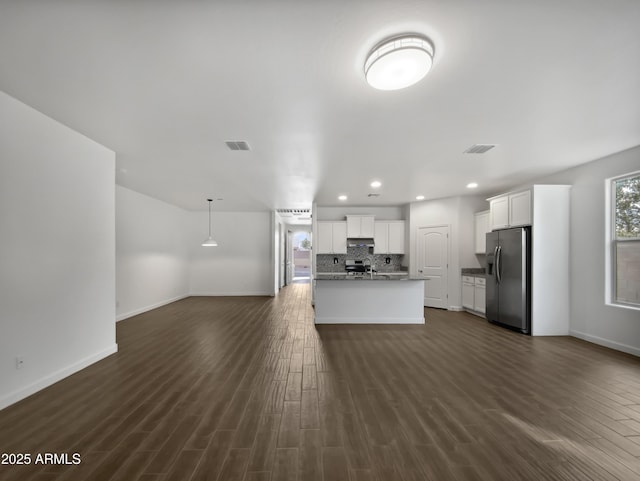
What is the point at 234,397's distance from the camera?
8.81 ft

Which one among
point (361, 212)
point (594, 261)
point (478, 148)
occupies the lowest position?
point (594, 261)

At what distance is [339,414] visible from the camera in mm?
2396

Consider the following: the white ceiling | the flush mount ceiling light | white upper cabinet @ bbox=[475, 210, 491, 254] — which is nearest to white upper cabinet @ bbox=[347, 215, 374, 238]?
white upper cabinet @ bbox=[475, 210, 491, 254]

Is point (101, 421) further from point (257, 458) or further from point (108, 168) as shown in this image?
point (108, 168)

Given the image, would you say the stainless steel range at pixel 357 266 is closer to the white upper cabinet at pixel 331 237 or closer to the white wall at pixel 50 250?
the white upper cabinet at pixel 331 237

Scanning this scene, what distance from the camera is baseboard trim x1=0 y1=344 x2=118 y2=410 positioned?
98.7 inches

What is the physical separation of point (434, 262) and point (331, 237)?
113 inches

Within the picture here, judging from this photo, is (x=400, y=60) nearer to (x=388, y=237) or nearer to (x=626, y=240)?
(x=626, y=240)

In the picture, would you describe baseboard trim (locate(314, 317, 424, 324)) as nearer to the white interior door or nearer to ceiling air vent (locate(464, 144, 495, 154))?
the white interior door

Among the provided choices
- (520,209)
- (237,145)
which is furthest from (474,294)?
(237,145)

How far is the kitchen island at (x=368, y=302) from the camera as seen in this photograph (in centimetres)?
568

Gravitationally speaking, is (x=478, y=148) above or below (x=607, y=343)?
above

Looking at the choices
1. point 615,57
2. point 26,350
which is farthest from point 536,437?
point 26,350

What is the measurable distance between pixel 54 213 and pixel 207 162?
193 centimetres
